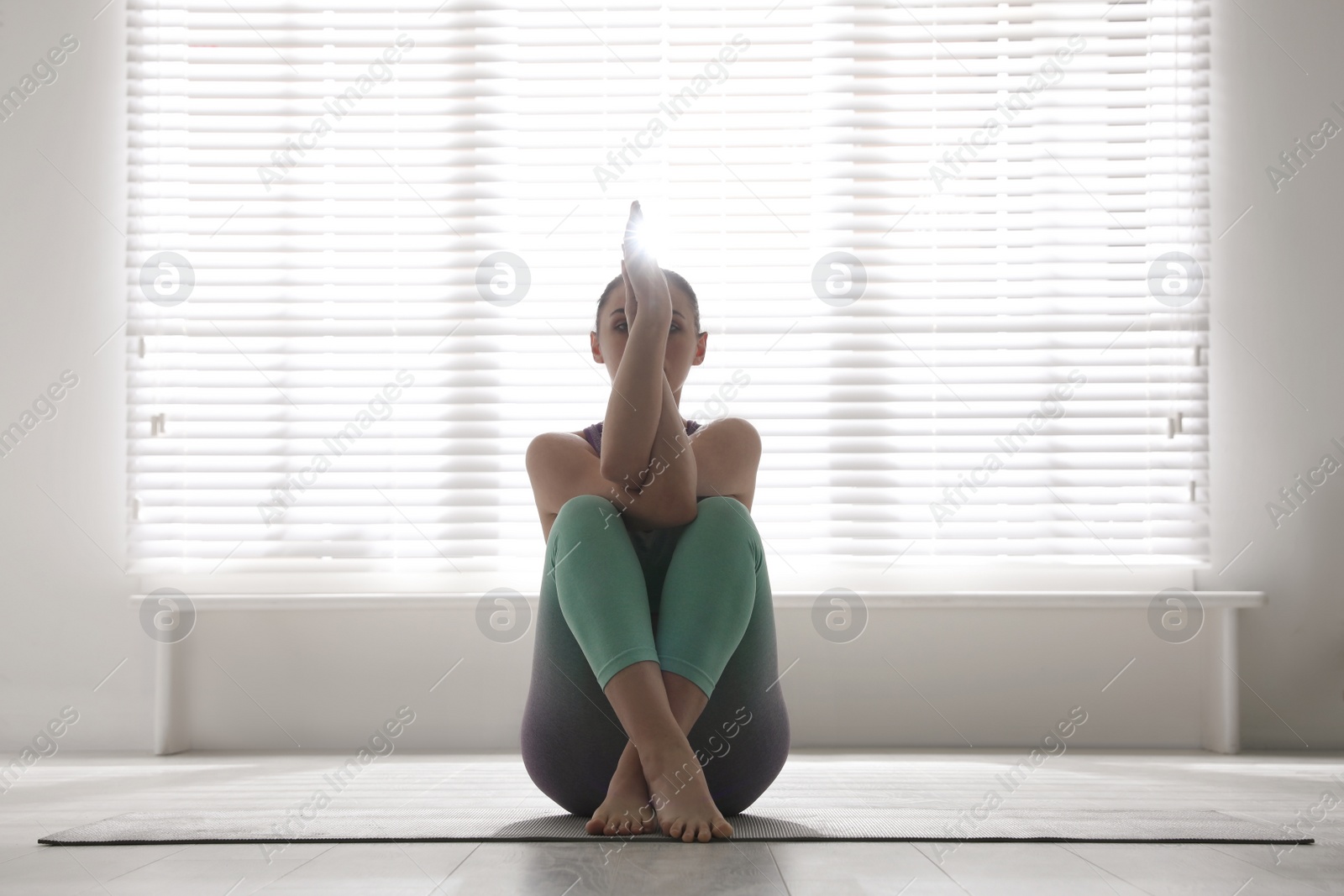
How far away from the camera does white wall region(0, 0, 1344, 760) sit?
2061mm

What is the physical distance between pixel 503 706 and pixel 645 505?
104 cm

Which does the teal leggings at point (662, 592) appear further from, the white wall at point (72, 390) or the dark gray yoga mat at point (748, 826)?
the white wall at point (72, 390)

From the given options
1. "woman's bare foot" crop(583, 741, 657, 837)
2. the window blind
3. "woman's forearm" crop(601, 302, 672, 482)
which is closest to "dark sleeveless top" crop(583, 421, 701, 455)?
"woman's forearm" crop(601, 302, 672, 482)

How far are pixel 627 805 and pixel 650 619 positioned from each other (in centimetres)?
21

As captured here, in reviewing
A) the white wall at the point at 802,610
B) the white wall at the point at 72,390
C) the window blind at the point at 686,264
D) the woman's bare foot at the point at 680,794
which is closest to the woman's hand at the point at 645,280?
the woman's bare foot at the point at 680,794

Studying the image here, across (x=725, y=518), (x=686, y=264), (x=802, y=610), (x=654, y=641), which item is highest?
(x=686, y=264)

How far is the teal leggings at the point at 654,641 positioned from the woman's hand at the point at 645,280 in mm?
253

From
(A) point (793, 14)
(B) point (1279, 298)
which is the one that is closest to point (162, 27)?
(A) point (793, 14)

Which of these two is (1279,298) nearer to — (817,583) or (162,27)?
(817,583)

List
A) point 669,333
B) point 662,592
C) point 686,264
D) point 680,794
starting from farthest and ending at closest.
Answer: point 686,264
point 669,333
point 662,592
point 680,794

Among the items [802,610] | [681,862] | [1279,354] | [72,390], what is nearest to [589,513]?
[681,862]

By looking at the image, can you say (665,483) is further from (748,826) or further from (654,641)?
(748,826)

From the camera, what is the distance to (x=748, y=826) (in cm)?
116

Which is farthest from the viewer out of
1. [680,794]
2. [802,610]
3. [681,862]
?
[802,610]
